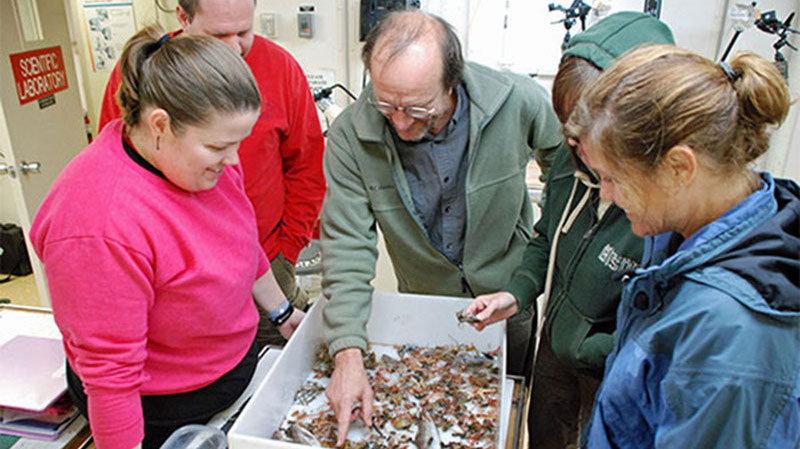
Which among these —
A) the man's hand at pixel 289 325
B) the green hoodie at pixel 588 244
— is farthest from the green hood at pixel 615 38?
the man's hand at pixel 289 325

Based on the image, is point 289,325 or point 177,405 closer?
point 177,405

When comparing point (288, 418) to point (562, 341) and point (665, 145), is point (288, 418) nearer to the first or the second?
point (562, 341)

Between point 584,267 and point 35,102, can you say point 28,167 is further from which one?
point 584,267

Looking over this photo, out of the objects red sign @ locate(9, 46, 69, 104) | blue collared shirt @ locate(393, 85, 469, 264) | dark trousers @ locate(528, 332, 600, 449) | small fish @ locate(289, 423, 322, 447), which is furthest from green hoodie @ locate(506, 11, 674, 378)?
red sign @ locate(9, 46, 69, 104)

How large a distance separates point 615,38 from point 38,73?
2.44 m

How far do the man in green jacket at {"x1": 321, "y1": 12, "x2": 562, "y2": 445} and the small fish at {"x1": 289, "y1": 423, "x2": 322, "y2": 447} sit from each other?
0.17 metres

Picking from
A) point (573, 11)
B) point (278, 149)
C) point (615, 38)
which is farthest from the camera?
point (573, 11)

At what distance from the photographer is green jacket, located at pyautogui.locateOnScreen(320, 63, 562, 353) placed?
4.44 feet

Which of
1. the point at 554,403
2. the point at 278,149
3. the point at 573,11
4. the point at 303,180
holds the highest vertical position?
the point at 573,11

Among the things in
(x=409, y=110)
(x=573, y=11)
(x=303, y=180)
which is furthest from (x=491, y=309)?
(x=573, y=11)

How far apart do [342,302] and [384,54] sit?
22.6 inches

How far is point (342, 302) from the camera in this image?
4.31 feet

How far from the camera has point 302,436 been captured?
1136 mm

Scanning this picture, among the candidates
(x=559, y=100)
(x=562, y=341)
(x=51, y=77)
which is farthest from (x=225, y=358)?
(x=51, y=77)
